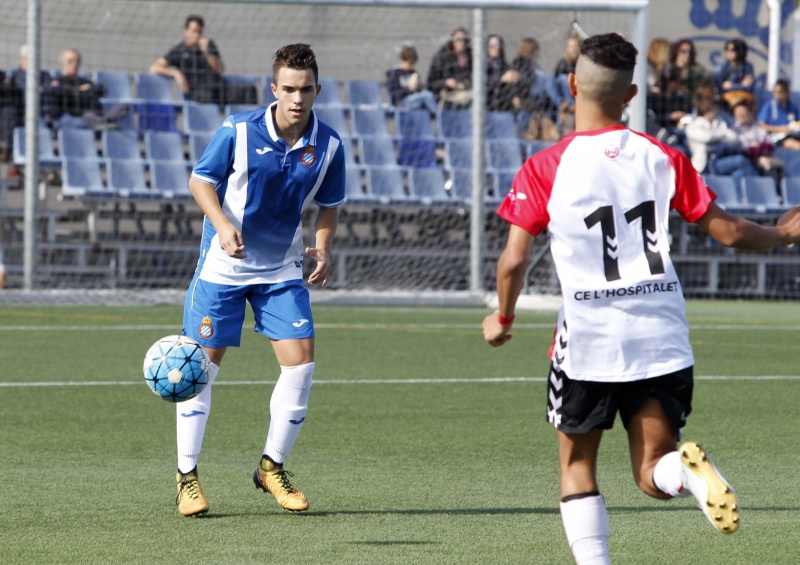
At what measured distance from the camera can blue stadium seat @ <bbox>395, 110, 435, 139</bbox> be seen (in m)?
16.5

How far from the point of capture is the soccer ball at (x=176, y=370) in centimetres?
504

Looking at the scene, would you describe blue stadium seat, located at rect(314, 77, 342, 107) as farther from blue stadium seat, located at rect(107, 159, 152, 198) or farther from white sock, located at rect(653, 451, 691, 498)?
white sock, located at rect(653, 451, 691, 498)

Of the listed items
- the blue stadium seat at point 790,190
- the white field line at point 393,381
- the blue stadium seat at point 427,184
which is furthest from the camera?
the blue stadium seat at point 790,190

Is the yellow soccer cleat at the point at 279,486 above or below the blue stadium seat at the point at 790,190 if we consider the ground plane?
below

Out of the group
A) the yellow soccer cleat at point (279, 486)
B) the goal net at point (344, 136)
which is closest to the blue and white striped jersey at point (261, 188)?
the yellow soccer cleat at point (279, 486)

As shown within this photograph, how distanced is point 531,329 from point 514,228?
29.3 ft

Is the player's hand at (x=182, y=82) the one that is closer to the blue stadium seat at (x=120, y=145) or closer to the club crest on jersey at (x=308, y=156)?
the blue stadium seat at (x=120, y=145)

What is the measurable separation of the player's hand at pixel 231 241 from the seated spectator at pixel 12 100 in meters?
10.3

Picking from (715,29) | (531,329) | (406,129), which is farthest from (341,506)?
(715,29)

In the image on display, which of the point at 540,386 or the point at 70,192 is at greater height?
the point at 70,192

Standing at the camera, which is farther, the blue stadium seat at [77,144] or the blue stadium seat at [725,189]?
the blue stadium seat at [725,189]

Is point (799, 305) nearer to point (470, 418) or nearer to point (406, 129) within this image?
point (406, 129)

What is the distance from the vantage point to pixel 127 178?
1565cm

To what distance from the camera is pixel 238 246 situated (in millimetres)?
5035
